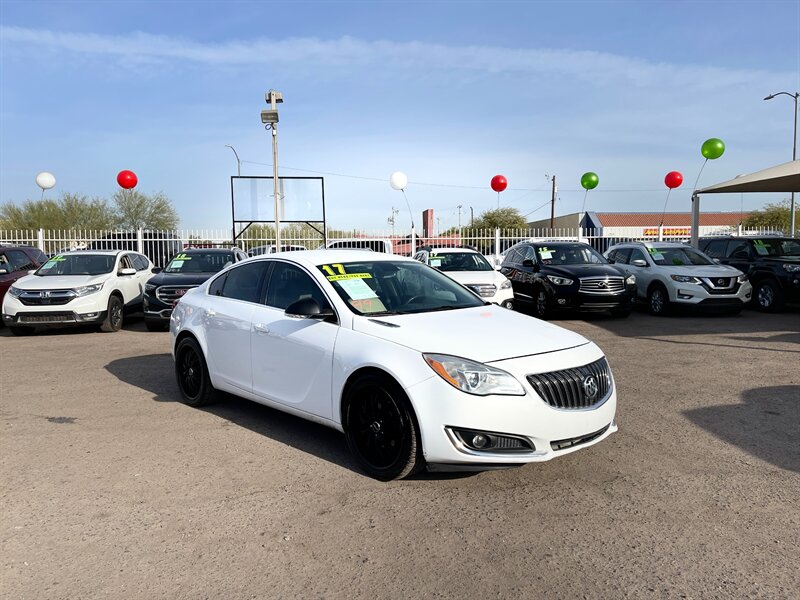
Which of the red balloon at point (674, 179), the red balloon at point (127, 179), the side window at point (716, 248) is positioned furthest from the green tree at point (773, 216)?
the red balloon at point (127, 179)

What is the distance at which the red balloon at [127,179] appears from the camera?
2278cm

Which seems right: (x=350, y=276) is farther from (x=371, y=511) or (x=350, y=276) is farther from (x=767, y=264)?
(x=767, y=264)

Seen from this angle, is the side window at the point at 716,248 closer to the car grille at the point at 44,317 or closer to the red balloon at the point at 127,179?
the car grille at the point at 44,317

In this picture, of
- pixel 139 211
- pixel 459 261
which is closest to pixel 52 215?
pixel 139 211

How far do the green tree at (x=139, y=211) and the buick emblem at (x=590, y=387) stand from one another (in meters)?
42.1

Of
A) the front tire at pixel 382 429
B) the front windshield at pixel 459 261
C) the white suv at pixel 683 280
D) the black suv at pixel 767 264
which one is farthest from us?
the black suv at pixel 767 264

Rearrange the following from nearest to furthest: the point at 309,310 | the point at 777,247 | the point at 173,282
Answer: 1. the point at 309,310
2. the point at 173,282
3. the point at 777,247

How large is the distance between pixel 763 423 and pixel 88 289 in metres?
10.8

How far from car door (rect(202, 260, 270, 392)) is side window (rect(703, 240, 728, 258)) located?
13.6 m

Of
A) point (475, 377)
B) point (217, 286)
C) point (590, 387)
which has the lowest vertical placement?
point (590, 387)

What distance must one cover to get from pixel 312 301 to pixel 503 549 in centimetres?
226

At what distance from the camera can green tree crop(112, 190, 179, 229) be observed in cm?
4234

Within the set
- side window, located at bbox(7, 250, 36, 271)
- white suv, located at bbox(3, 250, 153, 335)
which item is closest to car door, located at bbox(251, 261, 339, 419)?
white suv, located at bbox(3, 250, 153, 335)

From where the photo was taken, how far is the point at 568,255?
45.4 ft
